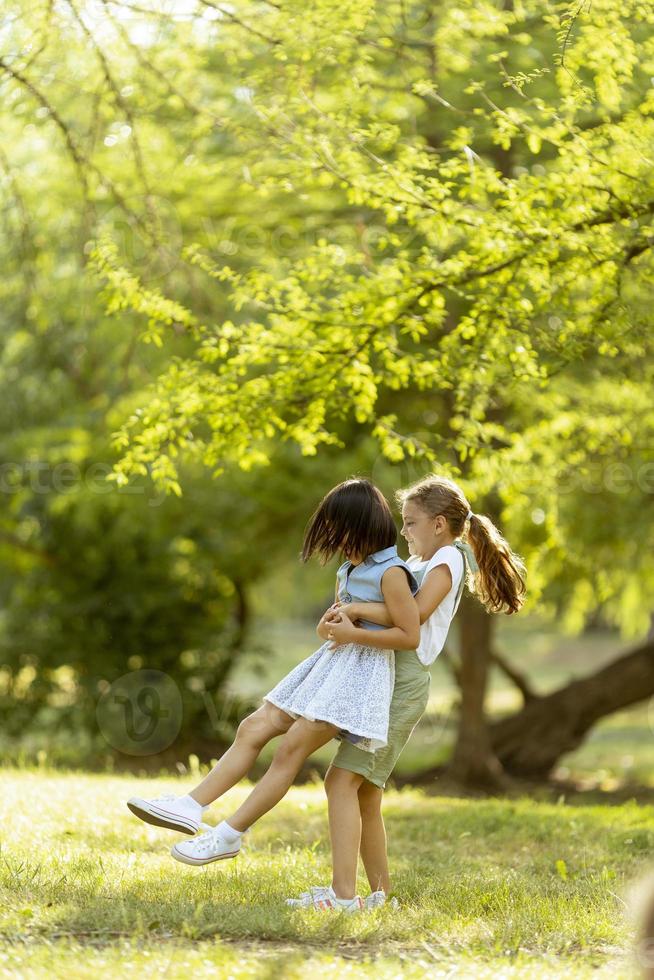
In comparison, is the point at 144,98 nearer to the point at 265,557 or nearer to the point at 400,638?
the point at 400,638

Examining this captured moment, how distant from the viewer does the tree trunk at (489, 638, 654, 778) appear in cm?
1483

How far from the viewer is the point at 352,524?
4.44 metres

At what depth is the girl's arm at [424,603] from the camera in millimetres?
4355

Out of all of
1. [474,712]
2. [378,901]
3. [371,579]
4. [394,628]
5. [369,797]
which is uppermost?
[371,579]

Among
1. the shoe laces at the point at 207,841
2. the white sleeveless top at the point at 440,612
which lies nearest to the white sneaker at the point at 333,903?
the shoe laces at the point at 207,841

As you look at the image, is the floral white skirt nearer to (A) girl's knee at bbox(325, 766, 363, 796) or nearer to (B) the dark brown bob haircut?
(A) girl's knee at bbox(325, 766, 363, 796)

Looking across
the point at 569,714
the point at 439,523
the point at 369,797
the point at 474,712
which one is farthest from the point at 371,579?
the point at 569,714

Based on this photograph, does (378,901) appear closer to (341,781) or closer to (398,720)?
(341,781)

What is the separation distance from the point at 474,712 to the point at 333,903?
9.58 meters

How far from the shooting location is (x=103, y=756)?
1447 centimetres

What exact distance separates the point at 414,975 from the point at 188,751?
11.2 meters

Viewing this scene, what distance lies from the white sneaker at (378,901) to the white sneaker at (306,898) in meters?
0.17

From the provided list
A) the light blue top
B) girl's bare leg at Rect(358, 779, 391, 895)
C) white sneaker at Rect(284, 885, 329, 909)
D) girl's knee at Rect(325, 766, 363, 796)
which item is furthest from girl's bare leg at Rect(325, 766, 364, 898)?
the light blue top

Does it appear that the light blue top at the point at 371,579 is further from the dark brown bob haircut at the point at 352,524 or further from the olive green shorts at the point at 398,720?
the olive green shorts at the point at 398,720
